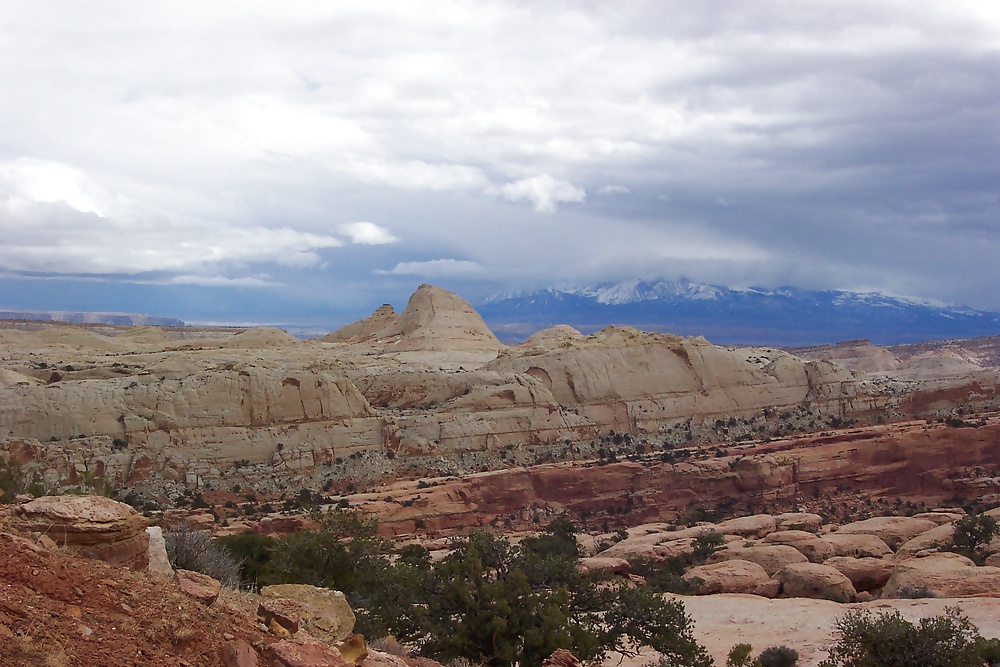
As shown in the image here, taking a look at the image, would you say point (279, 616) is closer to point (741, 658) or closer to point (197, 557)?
point (197, 557)

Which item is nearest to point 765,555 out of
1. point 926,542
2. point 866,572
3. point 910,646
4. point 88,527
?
point 866,572

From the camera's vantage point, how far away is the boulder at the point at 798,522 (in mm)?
32656

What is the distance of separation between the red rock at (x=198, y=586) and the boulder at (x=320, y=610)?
807mm

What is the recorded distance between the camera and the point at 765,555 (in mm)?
27188

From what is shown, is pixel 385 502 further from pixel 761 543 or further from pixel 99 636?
pixel 99 636

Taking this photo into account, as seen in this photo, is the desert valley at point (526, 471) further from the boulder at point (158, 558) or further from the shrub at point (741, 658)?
the shrub at point (741, 658)

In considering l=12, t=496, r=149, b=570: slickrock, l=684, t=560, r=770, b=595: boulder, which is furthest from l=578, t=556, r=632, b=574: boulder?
l=12, t=496, r=149, b=570: slickrock

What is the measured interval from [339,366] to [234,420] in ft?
45.7

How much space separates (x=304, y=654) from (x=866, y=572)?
73.1 feet

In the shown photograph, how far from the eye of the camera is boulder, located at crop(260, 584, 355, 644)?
29.2 ft

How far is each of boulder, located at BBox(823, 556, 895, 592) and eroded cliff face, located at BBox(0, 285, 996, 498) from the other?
22.8 m

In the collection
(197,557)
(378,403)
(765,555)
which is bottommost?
(765,555)

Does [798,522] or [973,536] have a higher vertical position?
Answer: [973,536]

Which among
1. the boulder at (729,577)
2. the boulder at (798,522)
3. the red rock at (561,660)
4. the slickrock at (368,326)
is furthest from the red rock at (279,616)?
the slickrock at (368,326)
